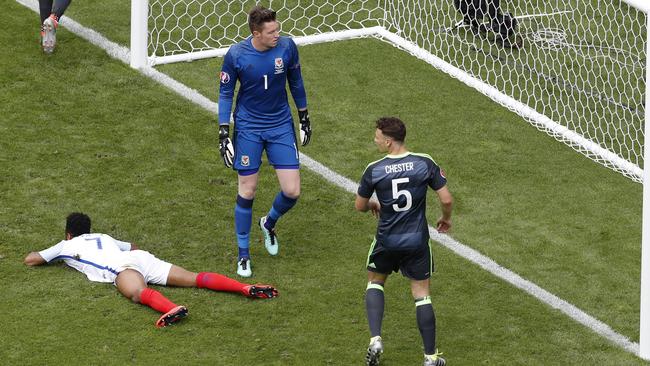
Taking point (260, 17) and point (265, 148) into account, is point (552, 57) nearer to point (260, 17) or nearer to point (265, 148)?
point (265, 148)

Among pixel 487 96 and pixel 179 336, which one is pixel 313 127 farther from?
pixel 179 336

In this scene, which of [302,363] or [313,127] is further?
[313,127]

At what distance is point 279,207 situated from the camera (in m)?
11.9

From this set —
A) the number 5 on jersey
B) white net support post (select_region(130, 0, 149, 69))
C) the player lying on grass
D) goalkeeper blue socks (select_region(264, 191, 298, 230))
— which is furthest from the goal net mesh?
the number 5 on jersey

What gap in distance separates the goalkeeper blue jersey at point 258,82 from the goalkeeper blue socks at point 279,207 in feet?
2.07

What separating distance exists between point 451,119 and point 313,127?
1.45 metres

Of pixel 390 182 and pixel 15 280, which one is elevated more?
pixel 390 182

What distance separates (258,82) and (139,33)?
3.92 meters

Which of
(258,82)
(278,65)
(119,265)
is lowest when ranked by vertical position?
(119,265)

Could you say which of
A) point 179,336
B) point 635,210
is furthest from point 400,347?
point 635,210

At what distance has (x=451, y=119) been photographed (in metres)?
14.9

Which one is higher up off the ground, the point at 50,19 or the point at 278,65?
the point at 278,65

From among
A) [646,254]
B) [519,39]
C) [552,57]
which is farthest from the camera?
[519,39]

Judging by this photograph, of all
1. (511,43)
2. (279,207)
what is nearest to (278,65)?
(279,207)
